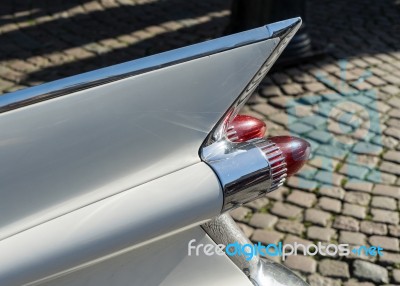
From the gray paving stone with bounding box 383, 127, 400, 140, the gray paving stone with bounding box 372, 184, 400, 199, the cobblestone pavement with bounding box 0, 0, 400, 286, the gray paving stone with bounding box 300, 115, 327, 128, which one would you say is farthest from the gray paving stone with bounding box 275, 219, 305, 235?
the gray paving stone with bounding box 383, 127, 400, 140

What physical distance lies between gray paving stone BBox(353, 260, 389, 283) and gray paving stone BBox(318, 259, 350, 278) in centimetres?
5

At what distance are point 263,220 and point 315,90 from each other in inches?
74.5

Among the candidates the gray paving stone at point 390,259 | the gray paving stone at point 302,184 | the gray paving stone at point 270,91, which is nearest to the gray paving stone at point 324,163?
the gray paving stone at point 302,184

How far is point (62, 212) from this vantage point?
1385 millimetres

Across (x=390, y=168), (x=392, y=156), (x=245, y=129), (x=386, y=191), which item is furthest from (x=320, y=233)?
(x=245, y=129)

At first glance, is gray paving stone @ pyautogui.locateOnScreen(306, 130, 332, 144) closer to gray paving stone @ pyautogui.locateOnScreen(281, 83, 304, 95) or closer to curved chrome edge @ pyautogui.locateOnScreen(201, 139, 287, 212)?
gray paving stone @ pyautogui.locateOnScreen(281, 83, 304, 95)

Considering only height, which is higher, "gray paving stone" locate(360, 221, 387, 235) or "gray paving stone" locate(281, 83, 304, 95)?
"gray paving stone" locate(281, 83, 304, 95)

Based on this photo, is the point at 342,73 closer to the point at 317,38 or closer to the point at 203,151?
the point at 317,38

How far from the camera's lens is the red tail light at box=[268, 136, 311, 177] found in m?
1.66

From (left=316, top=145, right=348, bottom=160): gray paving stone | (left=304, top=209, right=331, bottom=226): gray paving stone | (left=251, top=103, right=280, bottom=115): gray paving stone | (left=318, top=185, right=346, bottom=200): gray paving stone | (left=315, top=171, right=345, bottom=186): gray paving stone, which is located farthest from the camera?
(left=251, top=103, right=280, bottom=115): gray paving stone

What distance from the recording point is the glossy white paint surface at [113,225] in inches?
51.0

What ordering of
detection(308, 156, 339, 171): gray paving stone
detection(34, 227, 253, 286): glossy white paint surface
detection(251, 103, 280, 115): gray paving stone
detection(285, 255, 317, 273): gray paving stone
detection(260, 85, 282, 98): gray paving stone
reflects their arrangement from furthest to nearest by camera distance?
detection(260, 85, 282, 98): gray paving stone
detection(251, 103, 280, 115): gray paving stone
detection(308, 156, 339, 171): gray paving stone
detection(285, 255, 317, 273): gray paving stone
detection(34, 227, 253, 286): glossy white paint surface

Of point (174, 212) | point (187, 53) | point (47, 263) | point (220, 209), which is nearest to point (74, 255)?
point (47, 263)

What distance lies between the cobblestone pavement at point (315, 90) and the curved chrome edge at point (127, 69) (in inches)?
83.3
